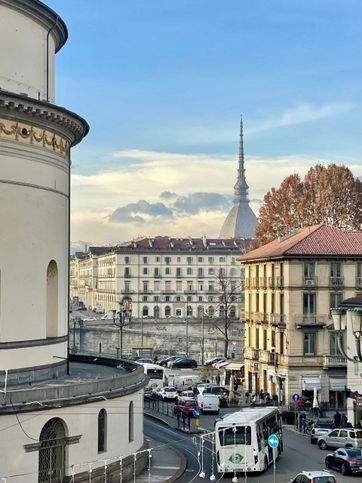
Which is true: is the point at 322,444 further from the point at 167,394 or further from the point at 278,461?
the point at 167,394

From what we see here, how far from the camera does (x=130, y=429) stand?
33.2 metres

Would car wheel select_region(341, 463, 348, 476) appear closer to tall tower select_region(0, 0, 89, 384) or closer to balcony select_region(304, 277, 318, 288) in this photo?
tall tower select_region(0, 0, 89, 384)

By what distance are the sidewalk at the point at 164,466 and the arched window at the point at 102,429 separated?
6.34 feet

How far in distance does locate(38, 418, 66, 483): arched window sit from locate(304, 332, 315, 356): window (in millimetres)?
34974

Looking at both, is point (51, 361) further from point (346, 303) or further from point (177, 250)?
point (177, 250)

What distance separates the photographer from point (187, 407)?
5259 centimetres

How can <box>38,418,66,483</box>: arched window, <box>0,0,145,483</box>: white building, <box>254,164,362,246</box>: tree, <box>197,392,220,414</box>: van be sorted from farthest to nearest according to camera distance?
<box>254,164,362,246</box>: tree < <box>197,392,220,414</box>: van < <box>38,418,66,483</box>: arched window < <box>0,0,145,483</box>: white building

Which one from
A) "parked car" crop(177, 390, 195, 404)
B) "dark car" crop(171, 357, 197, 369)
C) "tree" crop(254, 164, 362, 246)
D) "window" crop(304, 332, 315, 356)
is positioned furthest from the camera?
"dark car" crop(171, 357, 197, 369)

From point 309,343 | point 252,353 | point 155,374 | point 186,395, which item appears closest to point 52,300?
point 186,395

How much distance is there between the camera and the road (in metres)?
34.2

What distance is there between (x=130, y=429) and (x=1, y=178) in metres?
10.5

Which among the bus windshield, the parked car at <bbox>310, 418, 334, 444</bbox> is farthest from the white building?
the parked car at <bbox>310, 418, 334, 444</bbox>

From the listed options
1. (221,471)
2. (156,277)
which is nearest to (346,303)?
(221,471)

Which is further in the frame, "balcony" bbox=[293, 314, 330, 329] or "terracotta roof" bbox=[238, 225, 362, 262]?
"terracotta roof" bbox=[238, 225, 362, 262]
